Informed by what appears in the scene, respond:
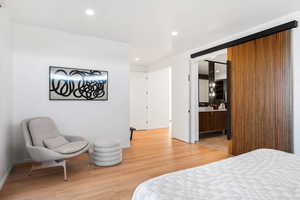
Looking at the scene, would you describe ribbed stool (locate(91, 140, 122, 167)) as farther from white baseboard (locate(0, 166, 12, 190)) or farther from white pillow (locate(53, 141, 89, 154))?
white baseboard (locate(0, 166, 12, 190))

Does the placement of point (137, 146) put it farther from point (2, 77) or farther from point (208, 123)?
point (2, 77)

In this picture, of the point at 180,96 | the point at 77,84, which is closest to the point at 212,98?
the point at 180,96

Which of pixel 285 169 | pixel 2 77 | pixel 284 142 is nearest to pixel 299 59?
pixel 284 142

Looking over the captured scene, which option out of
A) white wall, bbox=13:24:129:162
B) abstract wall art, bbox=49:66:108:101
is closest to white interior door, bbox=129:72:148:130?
white wall, bbox=13:24:129:162

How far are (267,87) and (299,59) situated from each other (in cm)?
56

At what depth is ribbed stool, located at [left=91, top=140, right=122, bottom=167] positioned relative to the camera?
2.73 metres

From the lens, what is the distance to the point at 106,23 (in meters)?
2.84

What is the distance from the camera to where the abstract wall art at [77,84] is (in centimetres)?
311

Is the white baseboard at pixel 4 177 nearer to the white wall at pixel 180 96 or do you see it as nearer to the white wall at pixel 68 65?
the white wall at pixel 68 65

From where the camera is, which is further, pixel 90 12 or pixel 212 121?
pixel 212 121

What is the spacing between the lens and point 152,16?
8.46ft

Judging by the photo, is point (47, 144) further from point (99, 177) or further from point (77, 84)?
point (77, 84)

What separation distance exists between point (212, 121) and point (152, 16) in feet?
12.2

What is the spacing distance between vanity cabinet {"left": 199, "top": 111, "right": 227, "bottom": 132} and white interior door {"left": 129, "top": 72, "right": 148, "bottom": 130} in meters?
2.51
